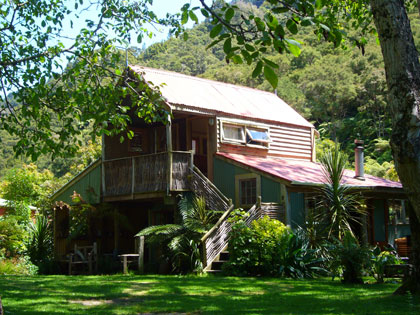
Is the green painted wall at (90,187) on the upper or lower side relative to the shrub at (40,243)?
upper

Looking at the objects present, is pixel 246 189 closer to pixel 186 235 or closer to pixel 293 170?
pixel 293 170

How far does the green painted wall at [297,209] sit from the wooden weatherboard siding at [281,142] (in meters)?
3.71

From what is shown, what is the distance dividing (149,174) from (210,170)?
2.32m

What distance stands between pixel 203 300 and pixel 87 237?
13.0 m

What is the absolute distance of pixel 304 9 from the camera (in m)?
5.81

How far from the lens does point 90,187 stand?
21.6m

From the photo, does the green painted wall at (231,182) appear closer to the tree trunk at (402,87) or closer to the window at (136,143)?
the window at (136,143)

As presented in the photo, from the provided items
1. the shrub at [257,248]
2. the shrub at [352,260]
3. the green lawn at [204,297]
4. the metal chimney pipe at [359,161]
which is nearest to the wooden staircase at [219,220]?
the shrub at [257,248]

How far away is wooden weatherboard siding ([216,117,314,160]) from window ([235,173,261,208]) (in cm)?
192

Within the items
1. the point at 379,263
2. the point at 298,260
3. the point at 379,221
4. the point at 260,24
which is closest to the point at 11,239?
the point at 298,260

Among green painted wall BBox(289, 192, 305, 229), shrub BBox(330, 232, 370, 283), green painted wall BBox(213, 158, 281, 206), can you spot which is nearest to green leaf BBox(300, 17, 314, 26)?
shrub BBox(330, 232, 370, 283)

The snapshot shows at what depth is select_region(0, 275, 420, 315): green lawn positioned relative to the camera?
28.5ft

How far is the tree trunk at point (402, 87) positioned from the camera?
20.4 feet

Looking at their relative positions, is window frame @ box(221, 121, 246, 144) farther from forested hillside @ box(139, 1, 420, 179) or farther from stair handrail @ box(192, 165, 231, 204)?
forested hillside @ box(139, 1, 420, 179)
